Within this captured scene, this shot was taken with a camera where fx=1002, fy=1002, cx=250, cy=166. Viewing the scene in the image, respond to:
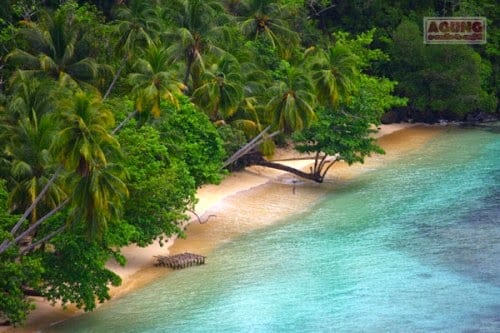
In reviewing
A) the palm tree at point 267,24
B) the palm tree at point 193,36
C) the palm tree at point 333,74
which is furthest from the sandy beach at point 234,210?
the palm tree at point 267,24

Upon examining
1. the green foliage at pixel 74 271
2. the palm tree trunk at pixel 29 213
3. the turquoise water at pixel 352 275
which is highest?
the palm tree trunk at pixel 29 213

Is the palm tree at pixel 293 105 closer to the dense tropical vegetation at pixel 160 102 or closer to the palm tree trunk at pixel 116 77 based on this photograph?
the dense tropical vegetation at pixel 160 102

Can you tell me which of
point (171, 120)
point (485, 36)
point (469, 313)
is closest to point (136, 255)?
point (171, 120)

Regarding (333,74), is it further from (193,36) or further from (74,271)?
(74,271)

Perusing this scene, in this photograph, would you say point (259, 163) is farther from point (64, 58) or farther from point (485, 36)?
point (485, 36)

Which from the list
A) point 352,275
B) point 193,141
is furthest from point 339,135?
point 352,275
